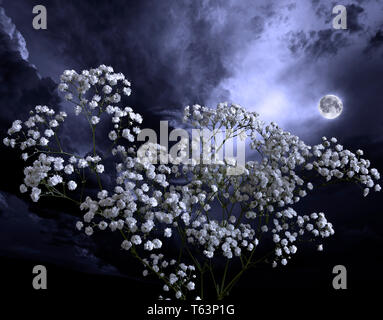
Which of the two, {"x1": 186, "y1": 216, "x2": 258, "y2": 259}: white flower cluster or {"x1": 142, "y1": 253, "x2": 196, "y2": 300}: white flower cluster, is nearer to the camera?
{"x1": 186, "y1": 216, "x2": 258, "y2": 259}: white flower cluster

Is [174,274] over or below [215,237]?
below

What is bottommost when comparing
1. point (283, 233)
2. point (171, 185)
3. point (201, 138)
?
point (283, 233)

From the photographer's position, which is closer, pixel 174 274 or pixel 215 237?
pixel 215 237

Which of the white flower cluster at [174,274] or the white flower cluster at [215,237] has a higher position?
the white flower cluster at [215,237]

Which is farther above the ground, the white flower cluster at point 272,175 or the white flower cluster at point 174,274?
the white flower cluster at point 272,175

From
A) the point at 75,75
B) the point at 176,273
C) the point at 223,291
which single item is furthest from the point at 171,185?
the point at 75,75

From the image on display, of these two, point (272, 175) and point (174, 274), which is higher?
point (272, 175)

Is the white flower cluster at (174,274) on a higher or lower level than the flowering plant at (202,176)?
lower

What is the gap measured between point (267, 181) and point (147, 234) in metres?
1.09

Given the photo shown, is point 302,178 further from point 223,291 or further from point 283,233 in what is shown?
point 223,291

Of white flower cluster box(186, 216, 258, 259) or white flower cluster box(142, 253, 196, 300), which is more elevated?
white flower cluster box(186, 216, 258, 259)

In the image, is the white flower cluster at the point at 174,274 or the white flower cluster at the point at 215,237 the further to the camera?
the white flower cluster at the point at 174,274

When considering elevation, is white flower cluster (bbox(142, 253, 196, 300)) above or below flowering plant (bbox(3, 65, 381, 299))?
below
